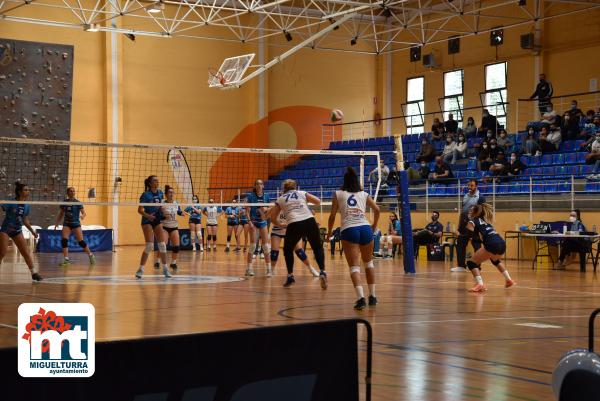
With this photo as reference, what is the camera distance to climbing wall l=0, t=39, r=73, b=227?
30.1 meters

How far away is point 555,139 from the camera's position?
26672 mm

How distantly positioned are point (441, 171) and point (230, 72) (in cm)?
815

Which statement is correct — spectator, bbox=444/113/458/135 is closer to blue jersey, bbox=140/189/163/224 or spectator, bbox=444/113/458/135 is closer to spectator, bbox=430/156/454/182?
spectator, bbox=430/156/454/182

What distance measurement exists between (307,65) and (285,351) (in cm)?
3264

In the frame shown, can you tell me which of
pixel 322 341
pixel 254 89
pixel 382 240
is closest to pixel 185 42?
pixel 254 89

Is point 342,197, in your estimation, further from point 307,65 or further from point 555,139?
point 307,65

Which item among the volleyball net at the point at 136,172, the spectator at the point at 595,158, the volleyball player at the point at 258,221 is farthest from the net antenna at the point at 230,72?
the volleyball player at the point at 258,221

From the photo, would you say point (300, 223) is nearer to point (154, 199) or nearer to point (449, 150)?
point (154, 199)

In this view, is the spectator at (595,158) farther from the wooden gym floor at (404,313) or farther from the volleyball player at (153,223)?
the volleyball player at (153,223)

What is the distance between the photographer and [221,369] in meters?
4.09

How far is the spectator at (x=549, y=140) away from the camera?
87.4 ft

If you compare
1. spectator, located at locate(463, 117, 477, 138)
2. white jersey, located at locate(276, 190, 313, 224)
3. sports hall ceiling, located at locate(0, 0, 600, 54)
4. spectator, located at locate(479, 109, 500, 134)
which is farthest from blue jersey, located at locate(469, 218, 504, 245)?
spectator, located at locate(463, 117, 477, 138)

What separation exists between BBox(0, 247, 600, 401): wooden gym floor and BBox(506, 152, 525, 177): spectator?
719cm

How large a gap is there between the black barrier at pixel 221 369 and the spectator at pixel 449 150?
25.1 m
